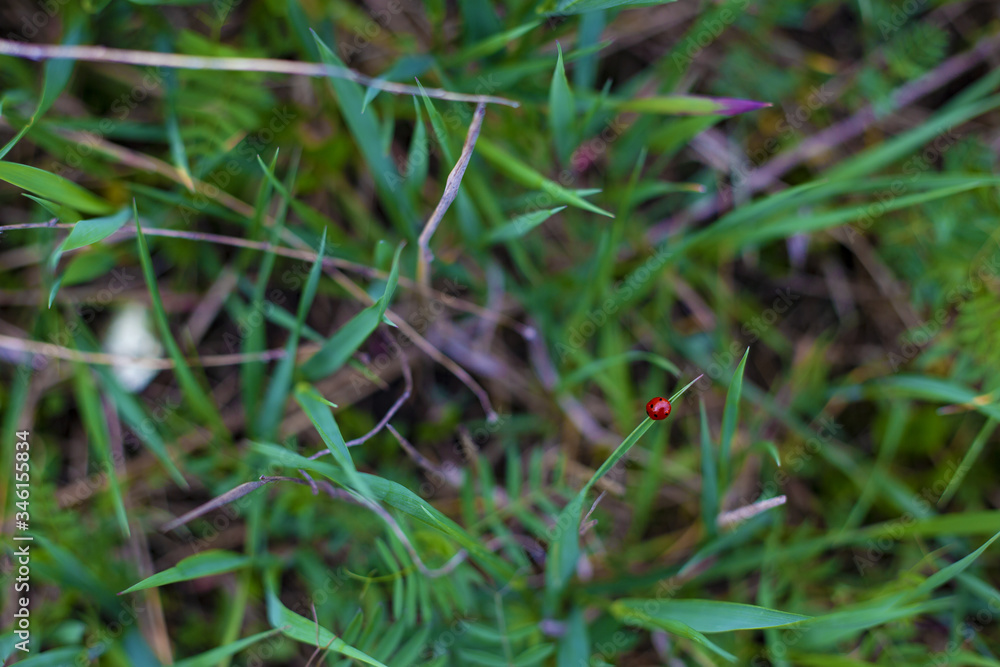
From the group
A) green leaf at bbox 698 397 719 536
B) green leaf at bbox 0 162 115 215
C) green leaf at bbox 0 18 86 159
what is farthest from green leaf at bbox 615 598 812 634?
green leaf at bbox 0 18 86 159

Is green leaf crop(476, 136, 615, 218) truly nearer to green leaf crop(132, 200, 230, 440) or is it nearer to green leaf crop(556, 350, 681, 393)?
green leaf crop(556, 350, 681, 393)

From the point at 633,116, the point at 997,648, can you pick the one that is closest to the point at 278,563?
the point at 633,116

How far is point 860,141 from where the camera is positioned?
249 centimetres

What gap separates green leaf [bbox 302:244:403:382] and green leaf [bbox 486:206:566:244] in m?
0.31

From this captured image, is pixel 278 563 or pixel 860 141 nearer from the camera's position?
pixel 278 563

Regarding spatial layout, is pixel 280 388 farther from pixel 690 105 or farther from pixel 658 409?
pixel 690 105

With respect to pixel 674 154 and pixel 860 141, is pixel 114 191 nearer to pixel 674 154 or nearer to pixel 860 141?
pixel 674 154

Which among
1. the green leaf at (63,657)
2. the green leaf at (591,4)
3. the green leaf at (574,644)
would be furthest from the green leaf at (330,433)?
the green leaf at (591,4)

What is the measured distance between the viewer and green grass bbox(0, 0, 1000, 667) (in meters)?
1.84

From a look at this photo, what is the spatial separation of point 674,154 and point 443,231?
91 cm

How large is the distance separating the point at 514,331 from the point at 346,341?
2.71 ft

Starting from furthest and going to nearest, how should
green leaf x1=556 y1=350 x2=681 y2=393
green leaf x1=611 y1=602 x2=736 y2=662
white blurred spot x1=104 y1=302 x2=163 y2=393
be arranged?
white blurred spot x1=104 y1=302 x2=163 y2=393
green leaf x1=556 y1=350 x2=681 y2=393
green leaf x1=611 y1=602 x2=736 y2=662

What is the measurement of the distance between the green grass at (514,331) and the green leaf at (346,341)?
0.05ft

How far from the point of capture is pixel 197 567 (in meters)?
1.72
